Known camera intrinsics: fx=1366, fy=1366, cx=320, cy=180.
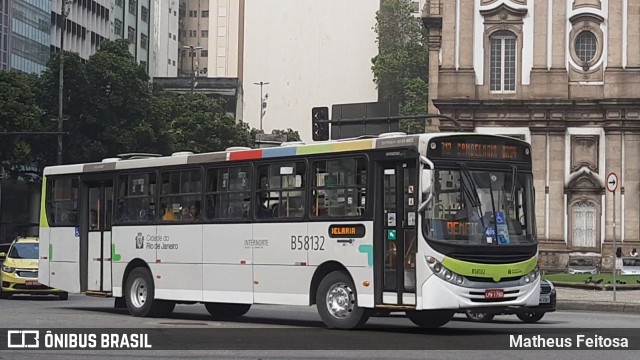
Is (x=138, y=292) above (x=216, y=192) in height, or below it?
below

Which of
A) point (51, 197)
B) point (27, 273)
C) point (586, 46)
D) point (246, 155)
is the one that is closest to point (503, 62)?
point (586, 46)

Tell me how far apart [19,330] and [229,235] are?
461cm

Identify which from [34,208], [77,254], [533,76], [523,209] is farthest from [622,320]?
[34,208]

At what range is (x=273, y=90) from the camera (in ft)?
457

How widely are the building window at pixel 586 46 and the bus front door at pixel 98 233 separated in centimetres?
4290

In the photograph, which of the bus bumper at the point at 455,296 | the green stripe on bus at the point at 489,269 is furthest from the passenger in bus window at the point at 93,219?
the green stripe on bus at the point at 489,269

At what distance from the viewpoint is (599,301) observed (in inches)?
1369

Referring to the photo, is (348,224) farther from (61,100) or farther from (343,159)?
(61,100)

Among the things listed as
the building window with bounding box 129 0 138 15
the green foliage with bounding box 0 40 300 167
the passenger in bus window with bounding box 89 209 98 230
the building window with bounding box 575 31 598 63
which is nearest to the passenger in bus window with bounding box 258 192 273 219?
the passenger in bus window with bounding box 89 209 98 230

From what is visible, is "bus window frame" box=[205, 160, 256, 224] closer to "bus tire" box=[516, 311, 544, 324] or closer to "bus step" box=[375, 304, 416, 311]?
"bus step" box=[375, 304, 416, 311]

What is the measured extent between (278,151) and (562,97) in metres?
44.9

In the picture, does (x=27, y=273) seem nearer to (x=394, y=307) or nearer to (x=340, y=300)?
(x=340, y=300)

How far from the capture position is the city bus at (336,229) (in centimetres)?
2083

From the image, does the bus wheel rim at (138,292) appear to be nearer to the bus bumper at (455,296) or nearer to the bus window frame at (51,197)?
the bus window frame at (51,197)
